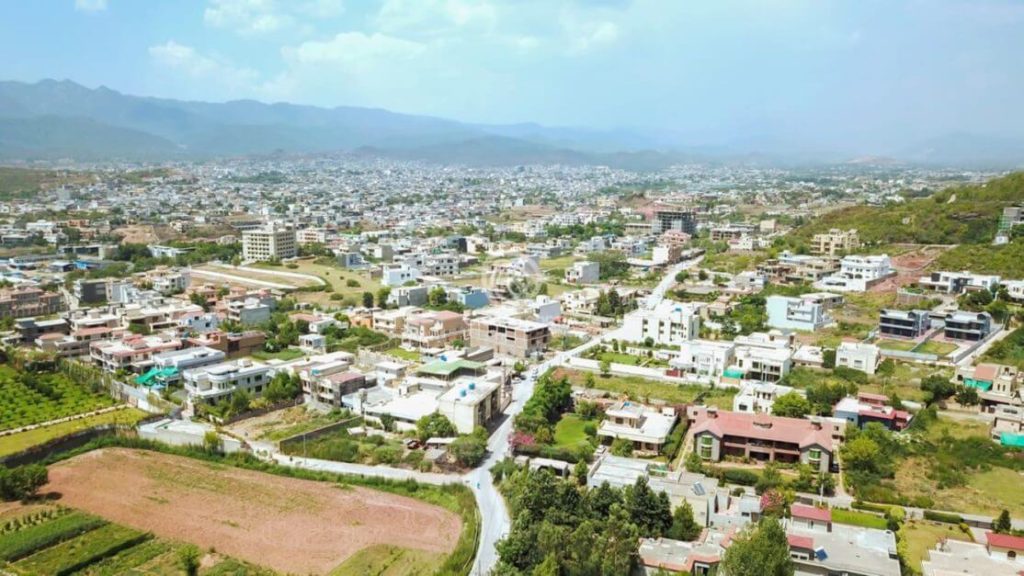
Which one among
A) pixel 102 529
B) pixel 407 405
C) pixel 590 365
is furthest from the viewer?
pixel 590 365

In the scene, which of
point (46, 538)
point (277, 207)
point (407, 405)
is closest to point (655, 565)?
point (407, 405)

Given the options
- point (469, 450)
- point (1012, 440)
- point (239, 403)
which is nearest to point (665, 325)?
point (1012, 440)

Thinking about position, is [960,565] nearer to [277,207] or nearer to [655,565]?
[655,565]

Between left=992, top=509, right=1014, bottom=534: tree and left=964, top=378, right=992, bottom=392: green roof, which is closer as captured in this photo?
left=992, top=509, right=1014, bottom=534: tree

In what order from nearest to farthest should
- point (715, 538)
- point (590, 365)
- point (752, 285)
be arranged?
point (715, 538) → point (590, 365) → point (752, 285)

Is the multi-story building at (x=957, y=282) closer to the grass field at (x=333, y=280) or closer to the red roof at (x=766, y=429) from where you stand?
the red roof at (x=766, y=429)

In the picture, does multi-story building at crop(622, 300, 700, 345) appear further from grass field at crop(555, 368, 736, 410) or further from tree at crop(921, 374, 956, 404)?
tree at crop(921, 374, 956, 404)

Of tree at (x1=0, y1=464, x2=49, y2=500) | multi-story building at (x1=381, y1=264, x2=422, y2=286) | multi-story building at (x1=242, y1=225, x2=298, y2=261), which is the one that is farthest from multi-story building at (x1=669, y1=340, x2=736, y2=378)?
multi-story building at (x1=242, y1=225, x2=298, y2=261)
